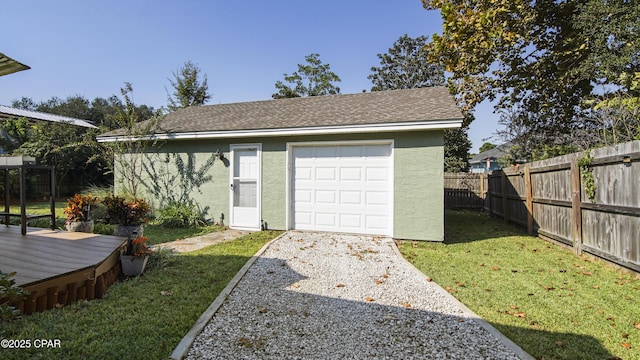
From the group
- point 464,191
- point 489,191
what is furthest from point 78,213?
point 464,191

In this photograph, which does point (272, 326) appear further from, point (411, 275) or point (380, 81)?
point (380, 81)

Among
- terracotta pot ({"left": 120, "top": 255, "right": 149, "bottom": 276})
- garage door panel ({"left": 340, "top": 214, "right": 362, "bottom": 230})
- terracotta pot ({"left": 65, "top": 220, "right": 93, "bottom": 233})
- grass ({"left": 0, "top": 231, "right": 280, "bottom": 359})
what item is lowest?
grass ({"left": 0, "top": 231, "right": 280, "bottom": 359})

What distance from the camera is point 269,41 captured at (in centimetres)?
1305

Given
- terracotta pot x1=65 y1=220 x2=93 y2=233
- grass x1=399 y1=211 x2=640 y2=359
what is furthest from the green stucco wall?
terracotta pot x1=65 y1=220 x2=93 y2=233

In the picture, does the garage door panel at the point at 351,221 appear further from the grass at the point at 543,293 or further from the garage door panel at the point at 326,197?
the grass at the point at 543,293

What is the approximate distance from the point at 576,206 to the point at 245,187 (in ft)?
25.2

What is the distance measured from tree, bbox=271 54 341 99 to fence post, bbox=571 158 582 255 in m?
23.9

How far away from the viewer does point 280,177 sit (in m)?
7.97

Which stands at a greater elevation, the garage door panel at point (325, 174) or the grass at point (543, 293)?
the garage door panel at point (325, 174)

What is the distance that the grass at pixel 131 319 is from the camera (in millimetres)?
2496

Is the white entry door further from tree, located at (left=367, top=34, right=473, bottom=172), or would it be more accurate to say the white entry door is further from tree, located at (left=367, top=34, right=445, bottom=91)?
tree, located at (left=367, top=34, right=445, bottom=91)

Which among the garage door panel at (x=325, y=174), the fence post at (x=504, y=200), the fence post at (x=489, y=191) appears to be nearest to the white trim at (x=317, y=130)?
the garage door panel at (x=325, y=174)

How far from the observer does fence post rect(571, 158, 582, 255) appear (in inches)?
225

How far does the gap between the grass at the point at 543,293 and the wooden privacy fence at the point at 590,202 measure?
335 mm
